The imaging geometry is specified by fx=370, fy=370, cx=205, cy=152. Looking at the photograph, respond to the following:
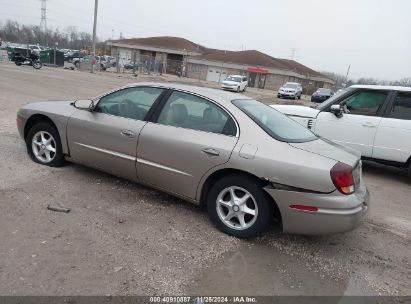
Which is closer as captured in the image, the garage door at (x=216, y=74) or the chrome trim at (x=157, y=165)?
the chrome trim at (x=157, y=165)

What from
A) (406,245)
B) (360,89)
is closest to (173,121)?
(406,245)

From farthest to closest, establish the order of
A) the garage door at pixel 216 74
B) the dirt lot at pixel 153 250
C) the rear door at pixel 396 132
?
the garage door at pixel 216 74 < the rear door at pixel 396 132 < the dirt lot at pixel 153 250

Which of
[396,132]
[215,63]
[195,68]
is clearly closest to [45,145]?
[396,132]

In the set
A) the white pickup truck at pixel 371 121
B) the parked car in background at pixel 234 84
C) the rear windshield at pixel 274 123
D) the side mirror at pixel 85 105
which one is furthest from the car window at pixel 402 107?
the parked car in background at pixel 234 84

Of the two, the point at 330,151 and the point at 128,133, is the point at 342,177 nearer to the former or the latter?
the point at 330,151

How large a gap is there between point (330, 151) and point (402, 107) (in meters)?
3.67

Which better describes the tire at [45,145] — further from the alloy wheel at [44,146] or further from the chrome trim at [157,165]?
the chrome trim at [157,165]

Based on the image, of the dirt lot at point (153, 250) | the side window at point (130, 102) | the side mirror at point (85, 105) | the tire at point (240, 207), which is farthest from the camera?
the side mirror at point (85, 105)

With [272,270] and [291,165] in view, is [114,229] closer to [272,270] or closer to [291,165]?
[272,270]

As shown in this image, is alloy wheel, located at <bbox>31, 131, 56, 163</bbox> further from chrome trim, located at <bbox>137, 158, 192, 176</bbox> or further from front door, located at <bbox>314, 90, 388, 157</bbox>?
front door, located at <bbox>314, 90, 388, 157</bbox>

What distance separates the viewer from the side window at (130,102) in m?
4.49

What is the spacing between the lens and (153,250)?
342 centimetres

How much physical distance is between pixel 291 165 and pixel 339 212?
0.61 metres

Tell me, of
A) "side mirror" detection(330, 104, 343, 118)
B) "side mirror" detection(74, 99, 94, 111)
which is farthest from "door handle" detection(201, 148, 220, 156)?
A: "side mirror" detection(330, 104, 343, 118)
